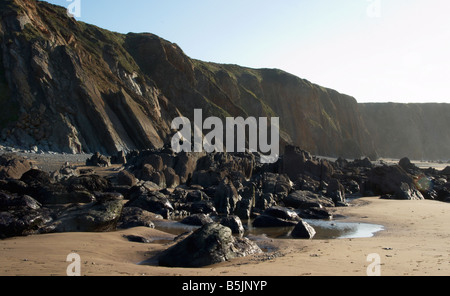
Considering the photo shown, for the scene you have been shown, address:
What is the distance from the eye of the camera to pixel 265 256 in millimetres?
8938

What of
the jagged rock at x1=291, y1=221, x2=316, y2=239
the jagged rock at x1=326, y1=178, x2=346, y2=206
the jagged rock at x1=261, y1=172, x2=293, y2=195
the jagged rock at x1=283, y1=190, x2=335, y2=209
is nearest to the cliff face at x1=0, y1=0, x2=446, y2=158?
the jagged rock at x1=261, y1=172, x2=293, y2=195

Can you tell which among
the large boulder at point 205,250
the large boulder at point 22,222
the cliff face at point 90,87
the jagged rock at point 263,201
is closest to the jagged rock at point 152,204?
the jagged rock at point 263,201

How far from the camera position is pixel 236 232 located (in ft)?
42.7

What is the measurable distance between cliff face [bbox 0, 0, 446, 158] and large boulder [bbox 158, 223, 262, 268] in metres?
35.8

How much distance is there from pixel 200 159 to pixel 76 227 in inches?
769

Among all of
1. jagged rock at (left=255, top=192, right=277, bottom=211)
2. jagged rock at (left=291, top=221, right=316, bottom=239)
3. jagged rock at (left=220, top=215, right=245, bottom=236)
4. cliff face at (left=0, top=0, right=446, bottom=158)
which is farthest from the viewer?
cliff face at (left=0, top=0, right=446, bottom=158)

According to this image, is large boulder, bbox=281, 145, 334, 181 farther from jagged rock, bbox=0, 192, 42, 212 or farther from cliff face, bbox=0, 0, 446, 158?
cliff face, bbox=0, 0, 446, 158

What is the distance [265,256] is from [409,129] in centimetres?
15560

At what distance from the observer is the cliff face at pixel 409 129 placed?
14612cm

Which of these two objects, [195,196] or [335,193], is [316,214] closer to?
[335,193]

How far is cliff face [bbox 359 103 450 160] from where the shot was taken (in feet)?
479

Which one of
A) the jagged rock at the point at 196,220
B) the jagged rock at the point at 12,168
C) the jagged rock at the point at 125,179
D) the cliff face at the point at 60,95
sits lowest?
the jagged rock at the point at 196,220

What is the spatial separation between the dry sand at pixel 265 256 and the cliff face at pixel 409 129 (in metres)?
141

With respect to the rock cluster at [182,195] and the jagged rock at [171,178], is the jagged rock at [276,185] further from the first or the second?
the jagged rock at [171,178]
